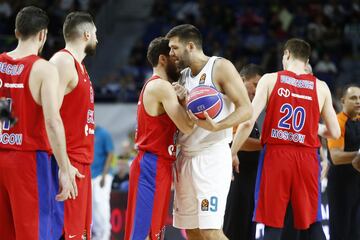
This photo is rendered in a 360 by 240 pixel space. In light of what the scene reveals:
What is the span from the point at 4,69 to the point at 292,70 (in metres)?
2.81

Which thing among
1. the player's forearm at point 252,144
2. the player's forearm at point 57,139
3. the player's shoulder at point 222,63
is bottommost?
the player's forearm at point 252,144

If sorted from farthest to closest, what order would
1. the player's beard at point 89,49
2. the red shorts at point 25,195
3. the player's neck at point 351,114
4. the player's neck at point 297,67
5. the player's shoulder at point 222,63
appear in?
the player's neck at point 351,114 → the player's neck at point 297,67 → the player's beard at point 89,49 → the player's shoulder at point 222,63 → the red shorts at point 25,195

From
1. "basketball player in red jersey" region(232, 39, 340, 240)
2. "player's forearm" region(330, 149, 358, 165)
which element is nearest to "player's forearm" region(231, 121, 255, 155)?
"basketball player in red jersey" region(232, 39, 340, 240)

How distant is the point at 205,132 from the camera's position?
6402 millimetres

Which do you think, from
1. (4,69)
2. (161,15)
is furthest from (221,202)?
(161,15)

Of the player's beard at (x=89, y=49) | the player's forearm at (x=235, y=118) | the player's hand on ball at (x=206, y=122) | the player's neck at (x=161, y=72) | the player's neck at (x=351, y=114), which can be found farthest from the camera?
the player's neck at (x=351, y=114)

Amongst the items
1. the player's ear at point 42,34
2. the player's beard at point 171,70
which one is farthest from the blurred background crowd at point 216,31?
the player's ear at point 42,34

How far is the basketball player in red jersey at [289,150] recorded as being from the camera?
6.94 metres

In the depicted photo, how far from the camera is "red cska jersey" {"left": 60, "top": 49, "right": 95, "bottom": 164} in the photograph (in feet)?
20.1

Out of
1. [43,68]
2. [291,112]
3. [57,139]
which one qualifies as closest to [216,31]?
[291,112]

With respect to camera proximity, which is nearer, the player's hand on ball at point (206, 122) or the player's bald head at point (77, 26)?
the player's hand on ball at point (206, 122)

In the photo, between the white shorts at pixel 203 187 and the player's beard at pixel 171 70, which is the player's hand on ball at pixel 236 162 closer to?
the white shorts at pixel 203 187

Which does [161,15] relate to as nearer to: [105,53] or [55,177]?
[105,53]

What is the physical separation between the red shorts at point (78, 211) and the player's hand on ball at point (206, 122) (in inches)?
39.0
